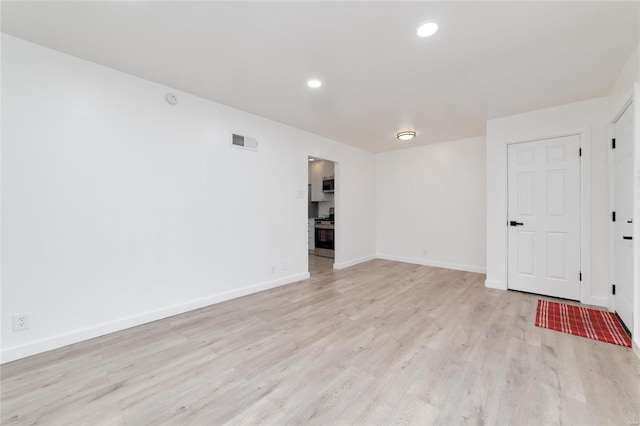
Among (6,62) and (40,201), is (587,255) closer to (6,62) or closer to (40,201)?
(40,201)

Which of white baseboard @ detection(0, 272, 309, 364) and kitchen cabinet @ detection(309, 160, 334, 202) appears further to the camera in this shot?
kitchen cabinet @ detection(309, 160, 334, 202)

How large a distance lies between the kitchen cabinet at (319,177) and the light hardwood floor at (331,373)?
15.6 ft

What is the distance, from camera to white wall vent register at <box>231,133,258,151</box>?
11.8 ft

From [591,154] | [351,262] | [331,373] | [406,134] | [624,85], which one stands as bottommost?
[331,373]

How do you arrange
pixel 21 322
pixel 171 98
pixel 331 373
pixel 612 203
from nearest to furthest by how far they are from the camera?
1. pixel 331 373
2. pixel 21 322
3. pixel 171 98
4. pixel 612 203

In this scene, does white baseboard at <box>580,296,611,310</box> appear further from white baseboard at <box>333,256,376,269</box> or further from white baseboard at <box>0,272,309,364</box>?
white baseboard at <box>0,272,309,364</box>

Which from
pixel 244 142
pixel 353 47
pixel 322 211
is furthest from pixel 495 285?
pixel 322 211

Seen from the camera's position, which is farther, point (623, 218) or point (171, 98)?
point (171, 98)

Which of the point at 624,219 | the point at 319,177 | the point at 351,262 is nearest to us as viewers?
the point at 624,219

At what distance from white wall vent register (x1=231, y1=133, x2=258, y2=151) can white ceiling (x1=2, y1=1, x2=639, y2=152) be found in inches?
17.3

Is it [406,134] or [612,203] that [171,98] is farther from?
[612,203]

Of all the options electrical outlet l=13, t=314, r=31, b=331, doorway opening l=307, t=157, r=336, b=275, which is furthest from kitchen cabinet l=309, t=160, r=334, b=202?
electrical outlet l=13, t=314, r=31, b=331

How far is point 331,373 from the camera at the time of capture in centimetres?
195

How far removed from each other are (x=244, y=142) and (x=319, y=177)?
4080mm
